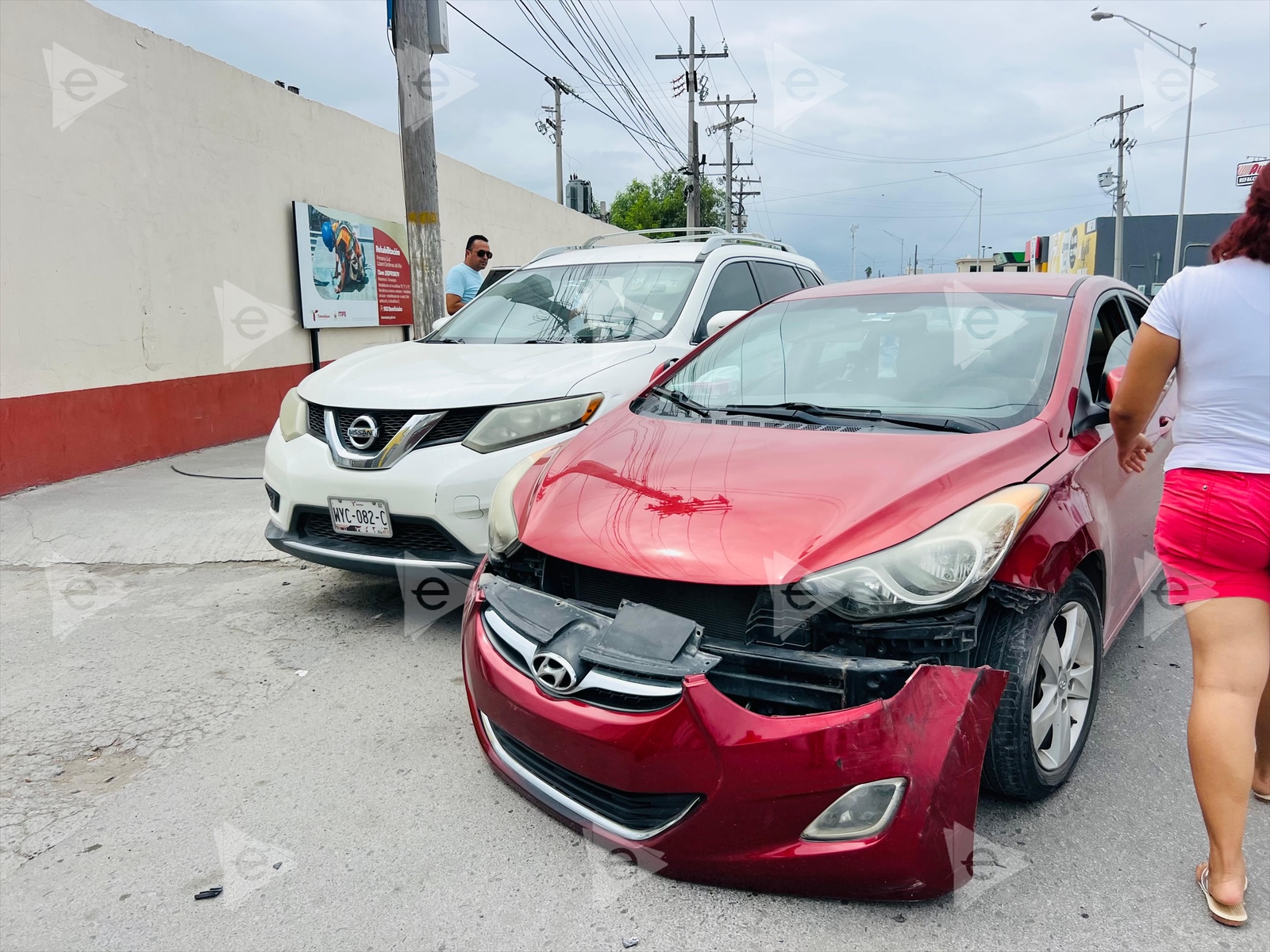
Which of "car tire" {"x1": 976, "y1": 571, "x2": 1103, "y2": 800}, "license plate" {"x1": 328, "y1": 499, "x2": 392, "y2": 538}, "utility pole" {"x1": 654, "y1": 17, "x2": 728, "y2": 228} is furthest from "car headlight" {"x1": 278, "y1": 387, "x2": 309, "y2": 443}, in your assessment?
"utility pole" {"x1": 654, "y1": 17, "x2": 728, "y2": 228}

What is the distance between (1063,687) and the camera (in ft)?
8.33

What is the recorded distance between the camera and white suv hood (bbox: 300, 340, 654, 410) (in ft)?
13.0

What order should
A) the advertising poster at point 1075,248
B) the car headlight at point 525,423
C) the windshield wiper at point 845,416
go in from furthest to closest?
the advertising poster at point 1075,248 → the car headlight at point 525,423 → the windshield wiper at point 845,416

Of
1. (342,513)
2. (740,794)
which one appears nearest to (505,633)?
(740,794)

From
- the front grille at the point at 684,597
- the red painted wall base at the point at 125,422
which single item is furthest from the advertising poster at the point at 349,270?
the front grille at the point at 684,597

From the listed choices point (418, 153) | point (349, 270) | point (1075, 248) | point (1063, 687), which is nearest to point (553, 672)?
point (1063, 687)

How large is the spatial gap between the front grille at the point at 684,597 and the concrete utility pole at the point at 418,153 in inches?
207

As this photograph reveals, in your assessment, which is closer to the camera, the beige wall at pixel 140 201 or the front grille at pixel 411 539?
the front grille at pixel 411 539

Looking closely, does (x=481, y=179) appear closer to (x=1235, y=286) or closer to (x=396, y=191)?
(x=396, y=191)

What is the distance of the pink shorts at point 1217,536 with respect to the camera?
6.97 ft

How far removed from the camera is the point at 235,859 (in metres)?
2.44

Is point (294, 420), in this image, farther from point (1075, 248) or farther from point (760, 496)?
point (1075, 248)

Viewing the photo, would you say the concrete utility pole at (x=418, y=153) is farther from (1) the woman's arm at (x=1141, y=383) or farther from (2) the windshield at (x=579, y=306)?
(1) the woman's arm at (x=1141, y=383)

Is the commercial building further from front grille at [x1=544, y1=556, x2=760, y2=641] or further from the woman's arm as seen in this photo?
the woman's arm
